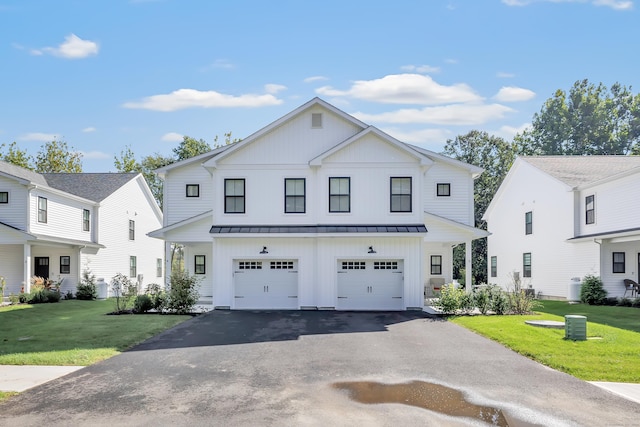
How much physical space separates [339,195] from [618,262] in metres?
14.5

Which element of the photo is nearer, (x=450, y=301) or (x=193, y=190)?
(x=450, y=301)

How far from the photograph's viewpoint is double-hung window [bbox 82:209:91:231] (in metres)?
31.2

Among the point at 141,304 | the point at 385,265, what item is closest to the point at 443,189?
the point at 385,265

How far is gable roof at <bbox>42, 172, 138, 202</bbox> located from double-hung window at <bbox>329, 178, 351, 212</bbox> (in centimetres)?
1706

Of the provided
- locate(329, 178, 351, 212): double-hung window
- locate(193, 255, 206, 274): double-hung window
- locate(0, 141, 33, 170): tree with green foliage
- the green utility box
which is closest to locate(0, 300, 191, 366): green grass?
locate(193, 255, 206, 274): double-hung window

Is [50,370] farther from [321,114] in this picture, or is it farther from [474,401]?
[321,114]

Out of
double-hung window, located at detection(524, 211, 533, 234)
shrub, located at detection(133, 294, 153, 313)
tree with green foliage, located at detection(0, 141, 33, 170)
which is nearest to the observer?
shrub, located at detection(133, 294, 153, 313)

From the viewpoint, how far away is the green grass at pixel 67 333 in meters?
12.0

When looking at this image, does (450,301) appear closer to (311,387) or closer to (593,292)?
(593,292)

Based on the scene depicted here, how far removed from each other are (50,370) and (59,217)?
20.6m

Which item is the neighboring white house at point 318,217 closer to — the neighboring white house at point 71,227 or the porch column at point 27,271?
the porch column at point 27,271

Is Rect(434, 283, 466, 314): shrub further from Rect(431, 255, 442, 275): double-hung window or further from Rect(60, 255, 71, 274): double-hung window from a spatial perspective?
Rect(60, 255, 71, 274): double-hung window

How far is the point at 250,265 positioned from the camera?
2267 centimetres

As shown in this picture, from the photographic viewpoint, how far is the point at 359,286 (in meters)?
22.3
